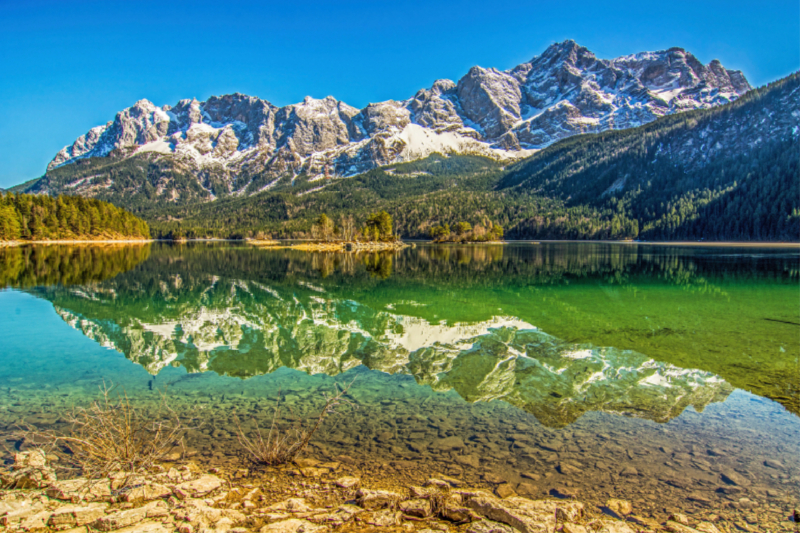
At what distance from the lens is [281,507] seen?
6.00 metres

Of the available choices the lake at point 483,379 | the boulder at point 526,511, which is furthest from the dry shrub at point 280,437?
the boulder at point 526,511

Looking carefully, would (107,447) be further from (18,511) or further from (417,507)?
(417,507)

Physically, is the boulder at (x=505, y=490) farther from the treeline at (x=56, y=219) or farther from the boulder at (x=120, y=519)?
the treeline at (x=56, y=219)

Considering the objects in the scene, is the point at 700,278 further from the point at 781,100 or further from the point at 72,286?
the point at 781,100

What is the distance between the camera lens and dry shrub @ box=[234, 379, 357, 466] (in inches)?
297

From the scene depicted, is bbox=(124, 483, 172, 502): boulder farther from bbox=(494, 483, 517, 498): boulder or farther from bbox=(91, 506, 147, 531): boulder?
bbox=(494, 483, 517, 498): boulder

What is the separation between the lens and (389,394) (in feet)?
37.0

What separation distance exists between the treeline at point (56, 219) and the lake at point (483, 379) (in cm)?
9664

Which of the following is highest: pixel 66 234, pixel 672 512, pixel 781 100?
pixel 781 100

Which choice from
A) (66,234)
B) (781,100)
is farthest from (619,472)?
(781,100)

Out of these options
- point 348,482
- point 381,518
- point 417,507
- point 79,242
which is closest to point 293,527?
point 381,518

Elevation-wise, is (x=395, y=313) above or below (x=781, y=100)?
below

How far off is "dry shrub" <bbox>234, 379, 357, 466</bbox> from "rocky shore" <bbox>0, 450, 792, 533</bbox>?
53 cm

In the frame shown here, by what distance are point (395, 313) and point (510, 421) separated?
1341 cm
